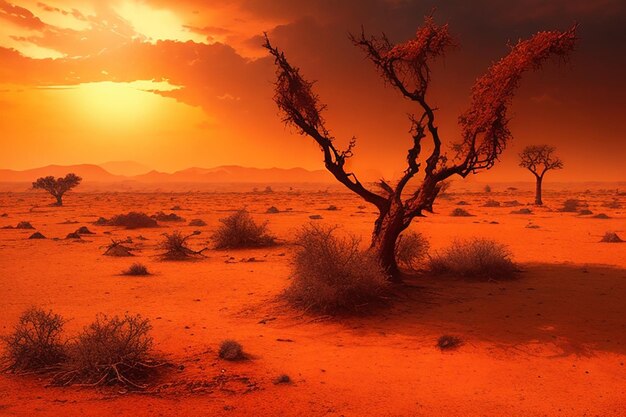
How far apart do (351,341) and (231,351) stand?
1936mm

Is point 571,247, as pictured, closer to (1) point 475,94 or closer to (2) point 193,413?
(1) point 475,94

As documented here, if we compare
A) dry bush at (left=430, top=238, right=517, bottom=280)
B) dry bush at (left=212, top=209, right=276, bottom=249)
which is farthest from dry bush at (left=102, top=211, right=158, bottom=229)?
dry bush at (left=430, top=238, right=517, bottom=280)

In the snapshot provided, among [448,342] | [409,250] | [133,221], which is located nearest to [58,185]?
[133,221]

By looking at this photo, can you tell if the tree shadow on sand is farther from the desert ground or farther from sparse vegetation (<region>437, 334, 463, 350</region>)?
sparse vegetation (<region>437, 334, 463, 350</region>)

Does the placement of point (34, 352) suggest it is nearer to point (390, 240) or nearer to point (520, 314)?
point (390, 240)

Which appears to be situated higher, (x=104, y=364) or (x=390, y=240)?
(x=390, y=240)

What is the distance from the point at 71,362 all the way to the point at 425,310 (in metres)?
5.93

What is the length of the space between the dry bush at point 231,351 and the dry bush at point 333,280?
2.32 metres

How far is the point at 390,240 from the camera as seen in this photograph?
10.6m

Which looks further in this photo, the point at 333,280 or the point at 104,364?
the point at 333,280

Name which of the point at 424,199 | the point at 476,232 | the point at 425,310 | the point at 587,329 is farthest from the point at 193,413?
the point at 476,232

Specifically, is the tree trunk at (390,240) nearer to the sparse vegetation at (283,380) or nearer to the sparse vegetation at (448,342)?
the sparse vegetation at (448,342)

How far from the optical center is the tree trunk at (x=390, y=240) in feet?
34.3

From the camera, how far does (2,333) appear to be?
7797 millimetres
